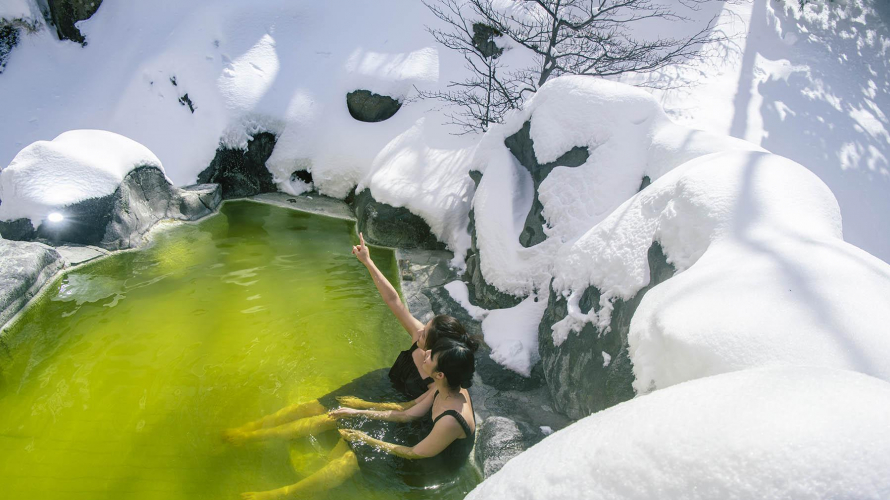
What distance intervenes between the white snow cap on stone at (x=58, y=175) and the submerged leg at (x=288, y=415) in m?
3.28

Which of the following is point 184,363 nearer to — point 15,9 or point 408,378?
point 408,378

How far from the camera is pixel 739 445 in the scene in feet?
3.21

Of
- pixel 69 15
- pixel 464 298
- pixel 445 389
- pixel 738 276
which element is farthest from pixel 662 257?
pixel 69 15

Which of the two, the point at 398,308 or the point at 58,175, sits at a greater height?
the point at 58,175

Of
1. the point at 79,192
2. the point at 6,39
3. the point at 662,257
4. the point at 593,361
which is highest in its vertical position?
the point at 6,39

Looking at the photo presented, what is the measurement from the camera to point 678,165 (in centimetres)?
299

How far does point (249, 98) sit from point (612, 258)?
19.6 ft

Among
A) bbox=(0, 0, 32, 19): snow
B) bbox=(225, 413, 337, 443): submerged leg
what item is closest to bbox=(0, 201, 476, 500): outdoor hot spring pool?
bbox=(225, 413, 337, 443): submerged leg

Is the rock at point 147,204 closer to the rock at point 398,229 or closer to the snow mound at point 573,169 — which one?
the rock at point 398,229

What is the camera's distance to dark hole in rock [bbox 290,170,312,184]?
6.65m

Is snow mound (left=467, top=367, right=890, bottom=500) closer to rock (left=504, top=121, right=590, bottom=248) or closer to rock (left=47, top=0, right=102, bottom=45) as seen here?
rock (left=504, top=121, right=590, bottom=248)

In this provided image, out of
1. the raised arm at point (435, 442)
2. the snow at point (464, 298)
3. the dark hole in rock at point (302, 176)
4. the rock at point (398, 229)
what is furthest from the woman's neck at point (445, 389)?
the dark hole in rock at point (302, 176)

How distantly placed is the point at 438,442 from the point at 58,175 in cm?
451

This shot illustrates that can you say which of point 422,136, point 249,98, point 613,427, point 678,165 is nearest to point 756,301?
point 613,427
